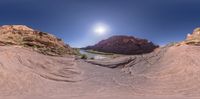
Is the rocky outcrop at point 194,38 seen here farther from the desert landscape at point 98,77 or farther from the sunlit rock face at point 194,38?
the desert landscape at point 98,77

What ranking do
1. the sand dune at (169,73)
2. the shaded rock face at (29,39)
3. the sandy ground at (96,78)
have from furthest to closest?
the shaded rock face at (29,39)
the sand dune at (169,73)
the sandy ground at (96,78)

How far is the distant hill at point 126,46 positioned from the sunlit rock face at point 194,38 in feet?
97.9

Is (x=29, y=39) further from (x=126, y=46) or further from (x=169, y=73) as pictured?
(x=126, y=46)

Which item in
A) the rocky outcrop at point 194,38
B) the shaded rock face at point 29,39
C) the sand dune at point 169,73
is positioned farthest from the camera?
the shaded rock face at point 29,39

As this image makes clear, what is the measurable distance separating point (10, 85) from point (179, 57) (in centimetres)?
995

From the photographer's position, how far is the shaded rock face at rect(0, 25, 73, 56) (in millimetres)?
28450

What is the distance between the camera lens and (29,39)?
29969 mm

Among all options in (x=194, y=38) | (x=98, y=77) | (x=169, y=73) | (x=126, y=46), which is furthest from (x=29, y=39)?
(x=126, y=46)

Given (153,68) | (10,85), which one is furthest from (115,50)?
(10,85)

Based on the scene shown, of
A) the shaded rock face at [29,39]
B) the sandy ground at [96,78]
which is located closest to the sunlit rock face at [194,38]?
the sandy ground at [96,78]

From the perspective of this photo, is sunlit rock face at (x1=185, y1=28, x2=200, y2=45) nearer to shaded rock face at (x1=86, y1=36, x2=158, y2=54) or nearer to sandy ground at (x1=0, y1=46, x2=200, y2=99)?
sandy ground at (x1=0, y1=46, x2=200, y2=99)

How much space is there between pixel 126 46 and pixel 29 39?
3381 centimetres

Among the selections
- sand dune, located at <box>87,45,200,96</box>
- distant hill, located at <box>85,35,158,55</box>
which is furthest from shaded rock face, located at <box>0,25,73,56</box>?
distant hill, located at <box>85,35,158,55</box>

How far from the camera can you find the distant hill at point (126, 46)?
60438 mm
